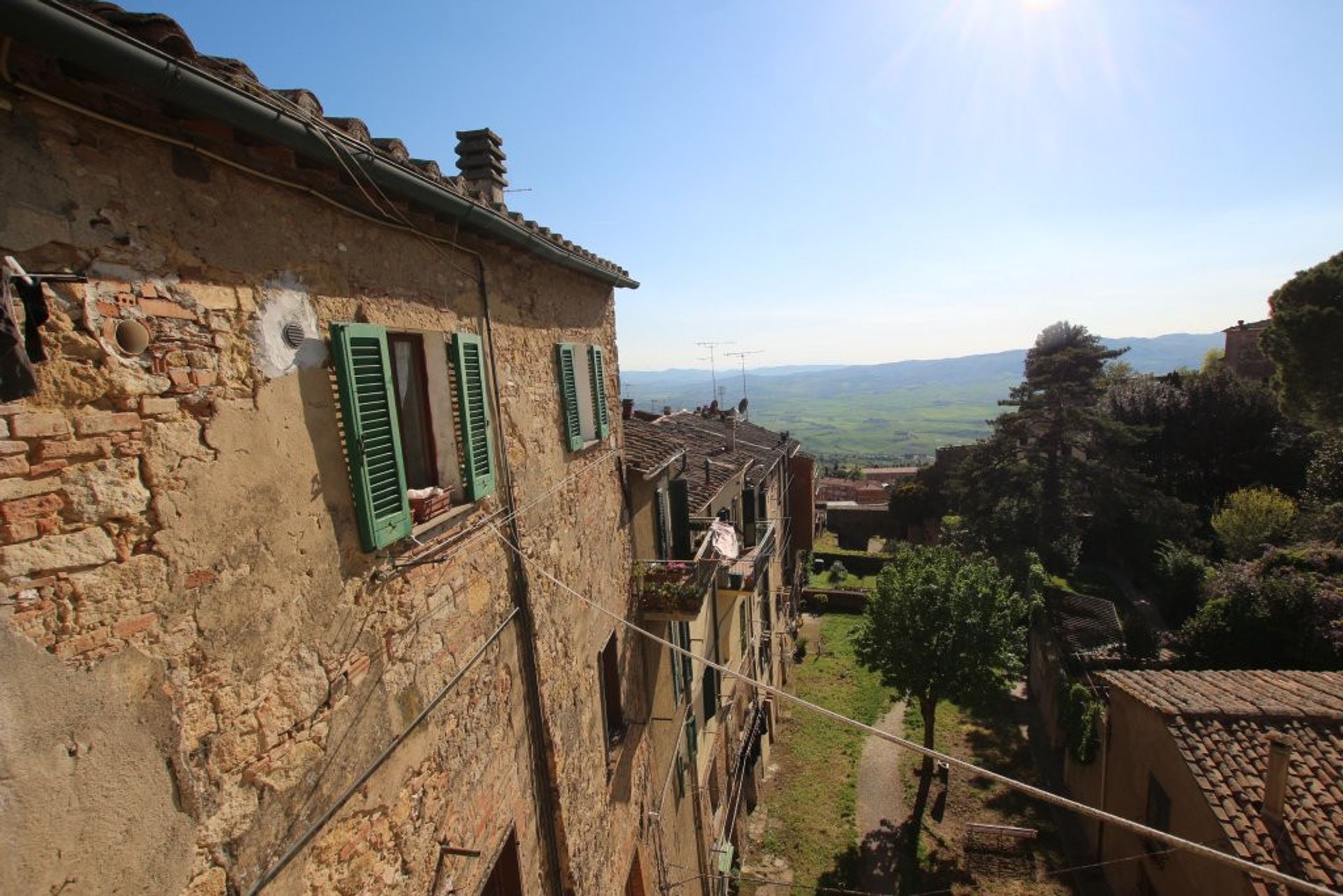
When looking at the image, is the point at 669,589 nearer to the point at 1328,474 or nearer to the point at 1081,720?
the point at 1081,720

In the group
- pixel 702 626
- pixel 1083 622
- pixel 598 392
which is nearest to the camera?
pixel 598 392

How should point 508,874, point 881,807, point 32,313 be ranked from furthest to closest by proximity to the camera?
1. point 881,807
2. point 508,874
3. point 32,313

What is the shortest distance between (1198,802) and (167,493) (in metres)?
14.2

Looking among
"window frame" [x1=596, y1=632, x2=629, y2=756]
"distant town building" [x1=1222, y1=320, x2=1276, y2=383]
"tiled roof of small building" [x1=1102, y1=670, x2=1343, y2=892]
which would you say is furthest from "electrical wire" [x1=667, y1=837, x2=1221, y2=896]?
"distant town building" [x1=1222, y1=320, x2=1276, y2=383]

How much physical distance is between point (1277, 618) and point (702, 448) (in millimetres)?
15748

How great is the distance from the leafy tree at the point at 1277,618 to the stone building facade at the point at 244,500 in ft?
66.9

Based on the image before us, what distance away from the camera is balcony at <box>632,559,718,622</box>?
946cm

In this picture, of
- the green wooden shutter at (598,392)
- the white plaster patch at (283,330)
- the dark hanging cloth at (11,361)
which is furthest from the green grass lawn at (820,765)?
the dark hanging cloth at (11,361)

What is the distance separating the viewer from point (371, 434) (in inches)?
153

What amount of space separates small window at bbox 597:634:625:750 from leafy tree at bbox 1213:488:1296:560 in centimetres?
2599

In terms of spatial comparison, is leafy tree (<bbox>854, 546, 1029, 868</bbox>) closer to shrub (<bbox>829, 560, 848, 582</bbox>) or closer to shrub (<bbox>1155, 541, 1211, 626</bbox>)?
shrub (<bbox>1155, 541, 1211, 626</bbox>)

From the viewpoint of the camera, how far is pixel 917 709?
76.7 feet

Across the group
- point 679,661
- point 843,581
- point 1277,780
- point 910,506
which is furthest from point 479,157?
point 910,506

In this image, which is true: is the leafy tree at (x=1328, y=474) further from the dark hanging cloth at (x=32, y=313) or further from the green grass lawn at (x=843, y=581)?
the dark hanging cloth at (x=32, y=313)
